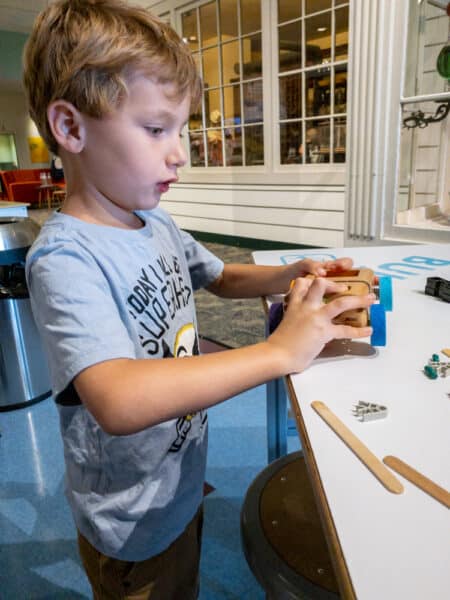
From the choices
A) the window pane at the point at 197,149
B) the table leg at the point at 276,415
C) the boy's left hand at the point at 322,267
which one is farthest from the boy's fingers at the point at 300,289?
the window pane at the point at 197,149

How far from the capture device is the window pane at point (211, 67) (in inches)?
195

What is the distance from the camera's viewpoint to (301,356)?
0.55 metres

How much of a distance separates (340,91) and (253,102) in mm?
1080

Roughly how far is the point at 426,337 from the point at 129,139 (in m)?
0.49

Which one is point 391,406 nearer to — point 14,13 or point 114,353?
point 114,353

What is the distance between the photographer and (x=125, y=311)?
1.91 feet

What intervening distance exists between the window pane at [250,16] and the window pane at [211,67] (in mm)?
456

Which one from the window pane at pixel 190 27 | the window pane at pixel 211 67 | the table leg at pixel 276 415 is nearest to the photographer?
the table leg at pixel 276 415

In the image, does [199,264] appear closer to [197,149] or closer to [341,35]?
[341,35]

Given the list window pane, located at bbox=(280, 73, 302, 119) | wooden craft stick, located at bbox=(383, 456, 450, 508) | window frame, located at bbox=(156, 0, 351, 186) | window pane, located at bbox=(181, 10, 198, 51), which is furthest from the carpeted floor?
window pane, located at bbox=(181, 10, 198, 51)

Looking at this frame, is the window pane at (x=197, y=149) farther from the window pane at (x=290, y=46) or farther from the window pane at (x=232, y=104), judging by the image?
the window pane at (x=290, y=46)

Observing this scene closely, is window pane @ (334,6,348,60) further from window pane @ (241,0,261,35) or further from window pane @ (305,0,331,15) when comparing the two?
window pane @ (241,0,261,35)

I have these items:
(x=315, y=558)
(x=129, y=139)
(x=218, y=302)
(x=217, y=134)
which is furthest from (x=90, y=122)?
(x=217, y=134)

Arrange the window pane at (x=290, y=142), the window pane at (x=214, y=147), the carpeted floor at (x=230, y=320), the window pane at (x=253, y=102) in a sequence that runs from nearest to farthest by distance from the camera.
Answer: the carpeted floor at (x=230, y=320), the window pane at (x=290, y=142), the window pane at (x=253, y=102), the window pane at (x=214, y=147)
